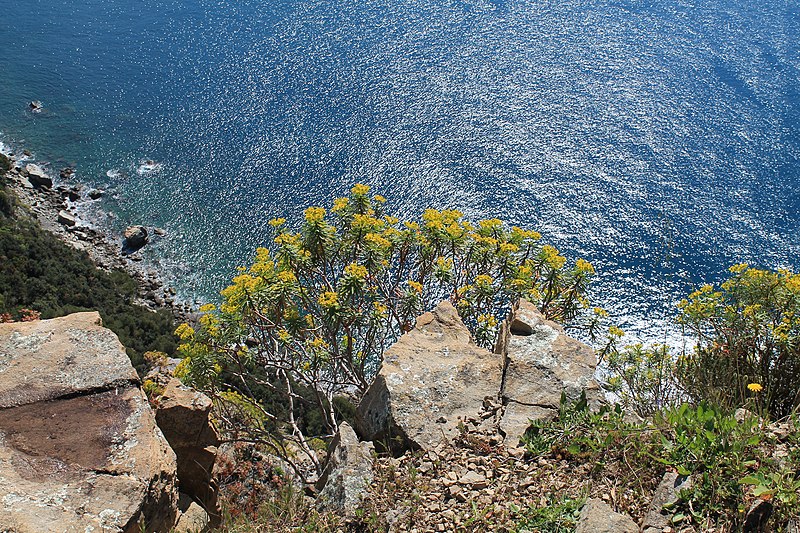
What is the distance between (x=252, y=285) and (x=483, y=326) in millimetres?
7381

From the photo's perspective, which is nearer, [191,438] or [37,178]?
[191,438]

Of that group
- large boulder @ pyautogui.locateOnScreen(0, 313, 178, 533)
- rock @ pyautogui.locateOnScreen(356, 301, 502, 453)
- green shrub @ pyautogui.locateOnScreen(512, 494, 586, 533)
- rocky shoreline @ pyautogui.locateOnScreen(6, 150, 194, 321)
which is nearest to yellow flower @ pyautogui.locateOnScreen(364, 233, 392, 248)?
rock @ pyautogui.locateOnScreen(356, 301, 502, 453)

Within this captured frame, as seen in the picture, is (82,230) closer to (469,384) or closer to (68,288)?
(68,288)

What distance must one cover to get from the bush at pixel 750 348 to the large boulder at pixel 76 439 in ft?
30.6

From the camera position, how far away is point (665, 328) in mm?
43281

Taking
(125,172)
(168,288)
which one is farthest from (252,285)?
(125,172)

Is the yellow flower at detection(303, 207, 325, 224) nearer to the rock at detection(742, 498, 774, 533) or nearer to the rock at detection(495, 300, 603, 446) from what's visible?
the rock at detection(495, 300, 603, 446)

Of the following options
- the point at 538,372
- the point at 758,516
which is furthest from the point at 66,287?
the point at 758,516

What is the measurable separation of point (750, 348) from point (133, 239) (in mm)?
45340

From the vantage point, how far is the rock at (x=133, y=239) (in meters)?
50.2

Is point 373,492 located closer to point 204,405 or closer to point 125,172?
point 204,405

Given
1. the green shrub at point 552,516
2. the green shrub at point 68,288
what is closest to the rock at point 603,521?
the green shrub at point 552,516

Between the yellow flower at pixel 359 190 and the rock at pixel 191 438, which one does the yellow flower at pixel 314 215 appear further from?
the rock at pixel 191 438

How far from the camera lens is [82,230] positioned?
51.2 metres
